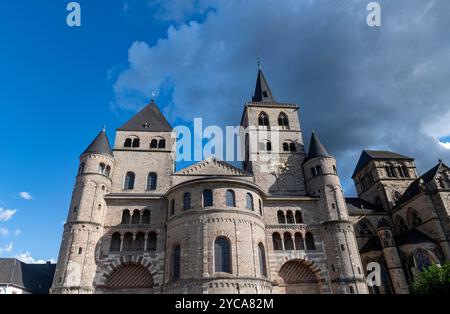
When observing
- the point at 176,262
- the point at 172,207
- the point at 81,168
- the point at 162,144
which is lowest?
the point at 176,262

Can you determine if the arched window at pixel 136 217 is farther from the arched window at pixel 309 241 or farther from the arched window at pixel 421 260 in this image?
the arched window at pixel 421 260

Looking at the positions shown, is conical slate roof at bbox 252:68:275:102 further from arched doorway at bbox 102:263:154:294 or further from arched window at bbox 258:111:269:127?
arched doorway at bbox 102:263:154:294

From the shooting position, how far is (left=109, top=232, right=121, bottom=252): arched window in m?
26.6

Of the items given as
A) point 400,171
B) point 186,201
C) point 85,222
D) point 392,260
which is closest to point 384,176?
point 400,171

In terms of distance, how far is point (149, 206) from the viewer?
29078mm

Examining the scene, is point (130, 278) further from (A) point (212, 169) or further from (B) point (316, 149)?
(B) point (316, 149)

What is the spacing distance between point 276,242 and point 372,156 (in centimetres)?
2671

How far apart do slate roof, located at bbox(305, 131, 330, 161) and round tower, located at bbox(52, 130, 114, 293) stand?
23131 mm

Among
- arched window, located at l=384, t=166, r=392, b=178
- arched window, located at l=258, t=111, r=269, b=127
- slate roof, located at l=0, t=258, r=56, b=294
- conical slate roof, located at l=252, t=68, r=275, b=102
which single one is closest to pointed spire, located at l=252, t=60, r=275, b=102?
conical slate roof, located at l=252, t=68, r=275, b=102

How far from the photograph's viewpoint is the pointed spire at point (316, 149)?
33906 mm

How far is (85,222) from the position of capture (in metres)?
25.8

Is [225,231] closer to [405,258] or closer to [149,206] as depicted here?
[149,206]
